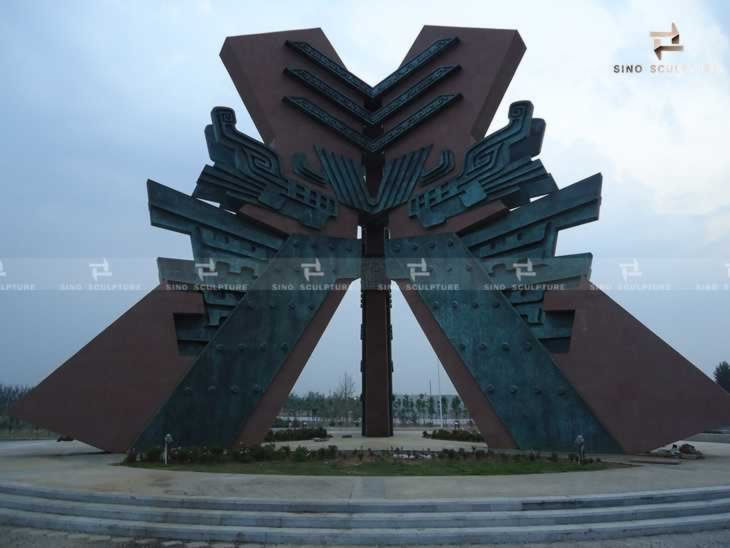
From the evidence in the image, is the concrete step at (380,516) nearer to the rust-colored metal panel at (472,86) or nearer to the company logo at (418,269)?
the company logo at (418,269)

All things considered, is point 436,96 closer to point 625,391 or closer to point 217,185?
point 217,185

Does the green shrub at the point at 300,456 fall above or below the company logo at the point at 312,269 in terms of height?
below

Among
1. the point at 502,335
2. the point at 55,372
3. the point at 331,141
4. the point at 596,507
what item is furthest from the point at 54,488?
the point at 331,141

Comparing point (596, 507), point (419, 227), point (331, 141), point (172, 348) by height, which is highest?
point (331, 141)

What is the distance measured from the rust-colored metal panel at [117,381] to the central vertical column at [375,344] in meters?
6.71

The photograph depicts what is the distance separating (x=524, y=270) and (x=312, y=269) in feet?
16.2

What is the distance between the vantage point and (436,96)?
14.8 meters

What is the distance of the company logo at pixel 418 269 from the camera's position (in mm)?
13062

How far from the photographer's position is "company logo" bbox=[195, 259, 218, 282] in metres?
12.1

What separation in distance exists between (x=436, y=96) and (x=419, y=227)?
3.88m

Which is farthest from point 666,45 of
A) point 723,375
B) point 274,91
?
point 723,375

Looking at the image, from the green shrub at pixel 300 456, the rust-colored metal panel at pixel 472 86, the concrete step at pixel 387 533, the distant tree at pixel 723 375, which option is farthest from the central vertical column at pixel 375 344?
the distant tree at pixel 723 375

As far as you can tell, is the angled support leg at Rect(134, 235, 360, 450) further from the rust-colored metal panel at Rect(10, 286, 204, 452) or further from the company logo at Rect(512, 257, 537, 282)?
the company logo at Rect(512, 257, 537, 282)

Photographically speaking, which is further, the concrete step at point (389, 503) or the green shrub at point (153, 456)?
the green shrub at point (153, 456)
